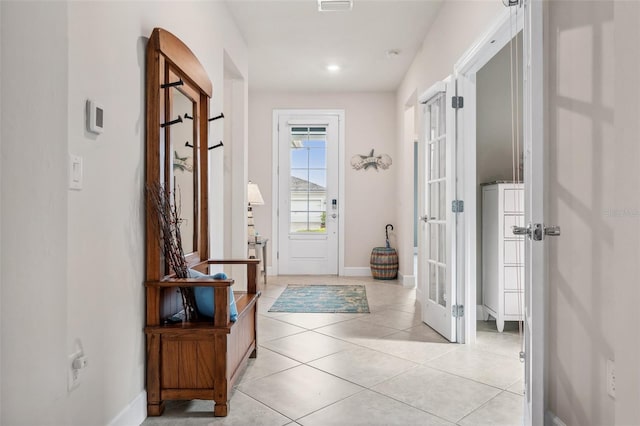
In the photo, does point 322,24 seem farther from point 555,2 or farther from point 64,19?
point 64,19

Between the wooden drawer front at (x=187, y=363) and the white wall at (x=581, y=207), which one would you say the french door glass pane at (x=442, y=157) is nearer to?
the white wall at (x=581, y=207)

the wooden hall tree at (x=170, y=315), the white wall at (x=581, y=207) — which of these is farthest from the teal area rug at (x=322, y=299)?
the white wall at (x=581, y=207)

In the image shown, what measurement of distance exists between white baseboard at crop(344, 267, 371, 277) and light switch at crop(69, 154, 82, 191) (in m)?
5.43

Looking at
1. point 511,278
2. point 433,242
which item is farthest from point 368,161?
point 511,278

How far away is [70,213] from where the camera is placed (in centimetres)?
157

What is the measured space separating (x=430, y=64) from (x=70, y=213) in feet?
11.9

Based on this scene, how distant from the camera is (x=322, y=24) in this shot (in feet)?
14.0

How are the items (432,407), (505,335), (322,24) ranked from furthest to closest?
(322,24), (505,335), (432,407)

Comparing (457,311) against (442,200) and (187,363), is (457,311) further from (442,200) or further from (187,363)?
(187,363)

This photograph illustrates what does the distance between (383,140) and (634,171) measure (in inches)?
221

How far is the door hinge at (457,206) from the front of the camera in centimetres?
333

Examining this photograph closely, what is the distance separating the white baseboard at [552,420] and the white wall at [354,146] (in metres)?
4.80

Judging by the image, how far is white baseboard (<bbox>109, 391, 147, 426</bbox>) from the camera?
75.9 inches

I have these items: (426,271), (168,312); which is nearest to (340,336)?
(426,271)
